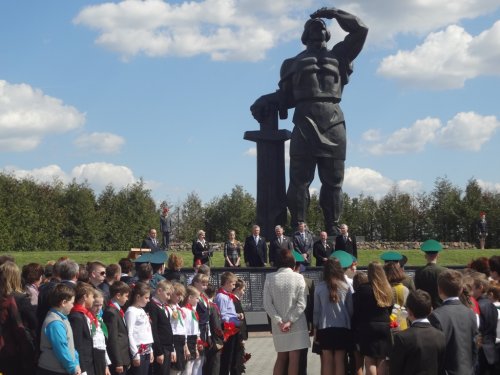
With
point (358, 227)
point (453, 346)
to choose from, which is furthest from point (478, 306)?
point (358, 227)

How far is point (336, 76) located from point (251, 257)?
502cm

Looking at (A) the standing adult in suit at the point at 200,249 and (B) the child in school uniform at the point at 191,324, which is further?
(A) the standing adult in suit at the point at 200,249

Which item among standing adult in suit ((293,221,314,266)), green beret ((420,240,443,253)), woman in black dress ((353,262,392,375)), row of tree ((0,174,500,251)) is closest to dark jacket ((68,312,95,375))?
woman in black dress ((353,262,392,375))

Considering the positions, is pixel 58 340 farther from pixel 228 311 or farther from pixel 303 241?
pixel 303 241

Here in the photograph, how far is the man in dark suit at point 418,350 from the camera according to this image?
553 cm

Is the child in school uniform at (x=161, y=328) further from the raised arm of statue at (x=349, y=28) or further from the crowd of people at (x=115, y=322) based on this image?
the raised arm of statue at (x=349, y=28)

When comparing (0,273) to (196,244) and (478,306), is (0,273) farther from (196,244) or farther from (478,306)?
(196,244)

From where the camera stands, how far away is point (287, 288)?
810cm

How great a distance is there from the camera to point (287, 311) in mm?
8125

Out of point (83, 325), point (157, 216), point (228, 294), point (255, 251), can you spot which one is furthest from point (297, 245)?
point (157, 216)

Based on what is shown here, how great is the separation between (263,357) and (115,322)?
5.16 m

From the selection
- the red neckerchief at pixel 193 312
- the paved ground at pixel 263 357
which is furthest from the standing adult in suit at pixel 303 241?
the red neckerchief at pixel 193 312

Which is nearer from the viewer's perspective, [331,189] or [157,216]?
[331,189]

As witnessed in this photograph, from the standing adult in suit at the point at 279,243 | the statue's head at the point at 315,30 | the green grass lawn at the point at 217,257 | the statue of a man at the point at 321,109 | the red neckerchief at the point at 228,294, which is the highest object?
the statue's head at the point at 315,30
